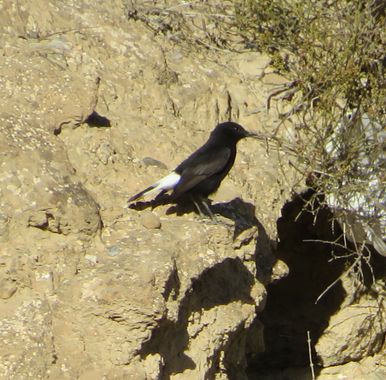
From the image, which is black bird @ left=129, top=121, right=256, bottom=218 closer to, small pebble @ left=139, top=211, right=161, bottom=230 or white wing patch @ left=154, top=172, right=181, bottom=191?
white wing patch @ left=154, top=172, right=181, bottom=191

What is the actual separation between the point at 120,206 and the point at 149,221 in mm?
227

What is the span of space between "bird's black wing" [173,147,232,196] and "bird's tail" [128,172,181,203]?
0.10 feet

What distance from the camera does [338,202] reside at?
755 centimetres

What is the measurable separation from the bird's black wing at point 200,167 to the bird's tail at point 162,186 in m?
0.03

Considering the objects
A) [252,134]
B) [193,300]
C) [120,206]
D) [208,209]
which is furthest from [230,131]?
[193,300]

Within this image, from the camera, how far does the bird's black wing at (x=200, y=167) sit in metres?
6.34

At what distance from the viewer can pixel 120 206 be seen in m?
6.06

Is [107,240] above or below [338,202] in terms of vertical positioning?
above

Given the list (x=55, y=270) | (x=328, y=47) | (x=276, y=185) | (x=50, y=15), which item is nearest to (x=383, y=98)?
(x=328, y=47)

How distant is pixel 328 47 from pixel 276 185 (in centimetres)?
117

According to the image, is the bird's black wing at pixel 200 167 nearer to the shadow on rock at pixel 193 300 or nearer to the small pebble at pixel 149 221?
the small pebble at pixel 149 221

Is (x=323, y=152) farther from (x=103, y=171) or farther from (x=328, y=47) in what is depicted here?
(x=103, y=171)

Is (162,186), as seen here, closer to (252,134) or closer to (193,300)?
(193,300)

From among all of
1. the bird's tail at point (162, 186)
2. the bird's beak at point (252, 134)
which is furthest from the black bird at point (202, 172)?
the bird's beak at point (252, 134)
